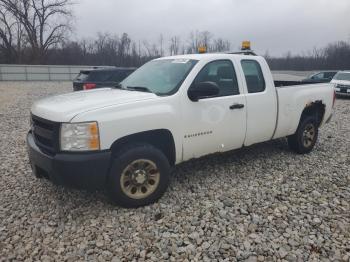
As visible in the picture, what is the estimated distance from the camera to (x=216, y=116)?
412 centimetres

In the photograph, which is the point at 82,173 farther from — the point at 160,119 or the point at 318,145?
the point at 318,145

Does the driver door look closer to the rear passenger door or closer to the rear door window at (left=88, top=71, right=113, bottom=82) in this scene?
the rear passenger door

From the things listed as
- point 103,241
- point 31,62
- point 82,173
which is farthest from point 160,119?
point 31,62

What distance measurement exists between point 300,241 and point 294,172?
197 cm

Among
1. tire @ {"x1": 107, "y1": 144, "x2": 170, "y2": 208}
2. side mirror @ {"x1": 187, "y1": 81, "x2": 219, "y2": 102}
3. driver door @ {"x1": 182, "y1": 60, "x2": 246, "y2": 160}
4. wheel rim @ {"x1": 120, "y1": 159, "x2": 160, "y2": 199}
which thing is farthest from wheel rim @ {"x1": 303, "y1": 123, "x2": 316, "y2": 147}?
wheel rim @ {"x1": 120, "y1": 159, "x2": 160, "y2": 199}

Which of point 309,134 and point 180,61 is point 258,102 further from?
point 309,134

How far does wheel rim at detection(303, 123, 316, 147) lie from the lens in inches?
226

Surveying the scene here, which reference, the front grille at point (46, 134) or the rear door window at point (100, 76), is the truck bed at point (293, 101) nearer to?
the front grille at point (46, 134)

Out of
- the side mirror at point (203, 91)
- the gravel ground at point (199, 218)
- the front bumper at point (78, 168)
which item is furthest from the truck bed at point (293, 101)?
the front bumper at point (78, 168)

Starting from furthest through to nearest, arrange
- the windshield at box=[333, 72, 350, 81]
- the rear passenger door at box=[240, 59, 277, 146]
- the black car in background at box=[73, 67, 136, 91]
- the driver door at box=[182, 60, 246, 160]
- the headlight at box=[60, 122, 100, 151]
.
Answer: the windshield at box=[333, 72, 350, 81] < the black car in background at box=[73, 67, 136, 91] < the rear passenger door at box=[240, 59, 277, 146] < the driver door at box=[182, 60, 246, 160] < the headlight at box=[60, 122, 100, 151]

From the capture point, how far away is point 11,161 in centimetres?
539

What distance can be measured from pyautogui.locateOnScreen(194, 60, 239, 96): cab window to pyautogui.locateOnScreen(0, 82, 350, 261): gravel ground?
4.35 ft

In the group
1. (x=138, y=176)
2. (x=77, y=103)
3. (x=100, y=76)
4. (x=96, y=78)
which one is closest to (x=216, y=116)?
(x=138, y=176)

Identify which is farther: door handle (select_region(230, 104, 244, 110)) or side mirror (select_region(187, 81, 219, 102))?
door handle (select_region(230, 104, 244, 110))
